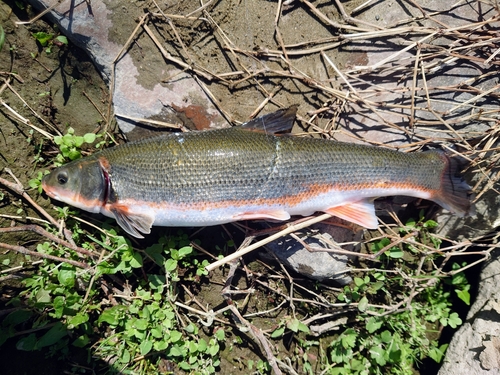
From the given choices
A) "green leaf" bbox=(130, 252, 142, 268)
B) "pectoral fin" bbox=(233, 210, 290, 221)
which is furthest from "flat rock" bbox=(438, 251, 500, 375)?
"green leaf" bbox=(130, 252, 142, 268)

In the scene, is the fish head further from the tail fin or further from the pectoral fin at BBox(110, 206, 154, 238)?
the tail fin

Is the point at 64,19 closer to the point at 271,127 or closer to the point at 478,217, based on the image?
the point at 271,127

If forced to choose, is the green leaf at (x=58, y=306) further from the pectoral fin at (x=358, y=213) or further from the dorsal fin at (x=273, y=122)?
the pectoral fin at (x=358, y=213)

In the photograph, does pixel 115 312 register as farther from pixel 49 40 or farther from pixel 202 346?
pixel 49 40

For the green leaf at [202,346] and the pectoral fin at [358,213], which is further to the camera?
the green leaf at [202,346]

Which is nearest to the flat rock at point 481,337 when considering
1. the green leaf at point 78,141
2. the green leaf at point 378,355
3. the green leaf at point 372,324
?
the green leaf at point 378,355

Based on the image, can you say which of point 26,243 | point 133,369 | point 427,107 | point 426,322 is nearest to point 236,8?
point 427,107
